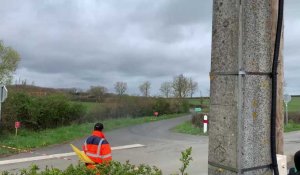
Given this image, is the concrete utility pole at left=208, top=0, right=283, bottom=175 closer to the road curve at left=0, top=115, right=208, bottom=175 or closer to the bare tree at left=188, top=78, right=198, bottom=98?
the road curve at left=0, top=115, right=208, bottom=175

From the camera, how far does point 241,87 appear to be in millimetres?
2924

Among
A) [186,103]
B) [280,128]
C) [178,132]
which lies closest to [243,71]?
[280,128]

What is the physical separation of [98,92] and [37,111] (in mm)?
16019

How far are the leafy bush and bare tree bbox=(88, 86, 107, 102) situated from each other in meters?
10.4

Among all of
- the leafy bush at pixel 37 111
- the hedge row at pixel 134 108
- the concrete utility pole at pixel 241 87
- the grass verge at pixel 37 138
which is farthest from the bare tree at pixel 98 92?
the concrete utility pole at pixel 241 87

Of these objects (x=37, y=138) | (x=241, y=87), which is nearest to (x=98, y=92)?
(x=37, y=138)

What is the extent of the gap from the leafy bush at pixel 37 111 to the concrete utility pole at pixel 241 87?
1894 centimetres

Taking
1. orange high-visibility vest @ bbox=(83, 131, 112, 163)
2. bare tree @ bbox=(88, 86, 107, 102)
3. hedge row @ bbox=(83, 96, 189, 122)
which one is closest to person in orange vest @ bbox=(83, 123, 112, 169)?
orange high-visibility vest @ bbox=(83, 131, 112, 163)

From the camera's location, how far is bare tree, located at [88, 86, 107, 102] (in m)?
38.5

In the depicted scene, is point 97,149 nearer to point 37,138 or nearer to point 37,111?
point 37,138

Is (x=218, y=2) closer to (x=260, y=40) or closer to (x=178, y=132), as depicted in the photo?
(x=260, y=40)

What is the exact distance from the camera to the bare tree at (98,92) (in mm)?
38500

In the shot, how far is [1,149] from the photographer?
16.0 m

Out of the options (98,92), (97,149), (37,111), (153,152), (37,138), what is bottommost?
(153,152)
